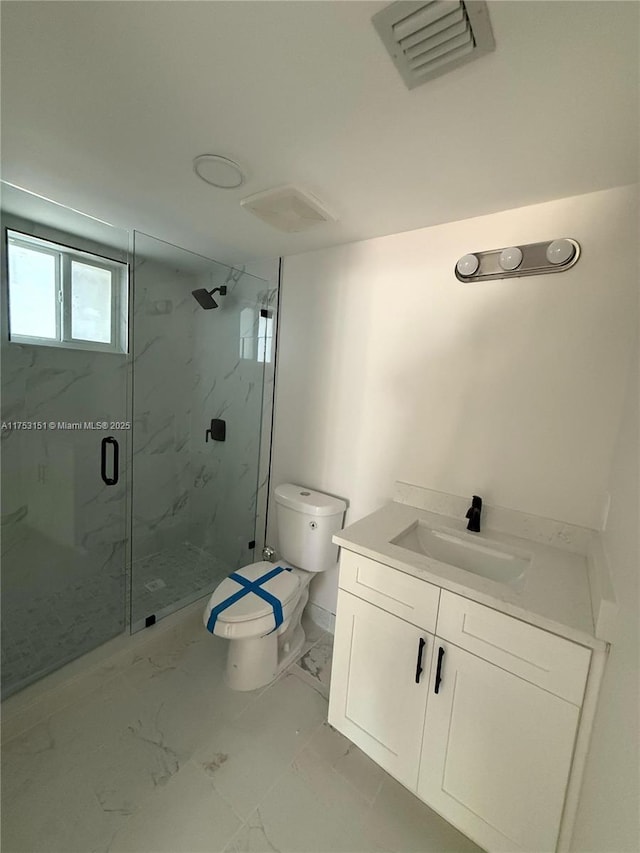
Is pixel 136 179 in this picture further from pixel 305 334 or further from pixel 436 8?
pixel 436 8

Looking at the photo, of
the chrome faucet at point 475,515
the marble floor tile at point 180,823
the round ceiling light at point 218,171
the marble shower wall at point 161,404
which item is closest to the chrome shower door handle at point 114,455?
the marble shower wall at point 161,404

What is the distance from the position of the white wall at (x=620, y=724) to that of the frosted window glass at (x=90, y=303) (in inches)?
100

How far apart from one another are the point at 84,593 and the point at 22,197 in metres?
2.06

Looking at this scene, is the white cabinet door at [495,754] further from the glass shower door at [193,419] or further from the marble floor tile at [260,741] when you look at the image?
the glass shower door at [193,419]

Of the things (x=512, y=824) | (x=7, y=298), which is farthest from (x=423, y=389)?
(x=7, y=298)

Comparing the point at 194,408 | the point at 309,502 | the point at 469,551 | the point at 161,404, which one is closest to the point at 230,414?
the point at 194,408

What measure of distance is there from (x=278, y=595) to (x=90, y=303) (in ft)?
6.52

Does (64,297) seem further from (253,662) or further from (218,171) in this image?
(253,662)

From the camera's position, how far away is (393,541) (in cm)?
126

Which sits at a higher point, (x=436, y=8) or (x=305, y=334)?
(x=436, y=8)

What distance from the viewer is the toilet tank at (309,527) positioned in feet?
5.71

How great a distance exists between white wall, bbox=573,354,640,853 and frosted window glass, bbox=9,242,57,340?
2554mm

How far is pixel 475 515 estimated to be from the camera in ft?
4.44

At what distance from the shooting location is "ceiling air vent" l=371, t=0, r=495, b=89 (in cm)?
62
